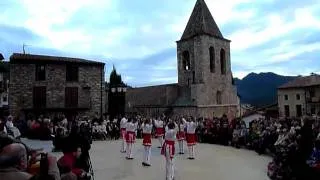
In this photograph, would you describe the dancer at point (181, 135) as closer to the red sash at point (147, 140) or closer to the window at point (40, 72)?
the red sash at point (147, 140)

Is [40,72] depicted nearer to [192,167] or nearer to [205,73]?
[205,73]

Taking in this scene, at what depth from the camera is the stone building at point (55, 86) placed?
32406mm

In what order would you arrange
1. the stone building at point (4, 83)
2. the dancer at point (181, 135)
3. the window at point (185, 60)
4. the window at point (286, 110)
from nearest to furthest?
the dancer at point (181, 135)
the stone building at point (4, 83)
the window at point (185, 60)
the window at point (286, 110)

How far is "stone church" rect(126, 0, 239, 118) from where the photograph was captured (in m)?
45.6

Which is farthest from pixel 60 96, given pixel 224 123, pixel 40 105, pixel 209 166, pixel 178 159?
pixel 209 166

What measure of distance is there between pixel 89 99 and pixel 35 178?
31355mm

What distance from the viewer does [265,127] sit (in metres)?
19.7

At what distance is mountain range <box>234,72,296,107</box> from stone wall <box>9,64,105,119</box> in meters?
45.6

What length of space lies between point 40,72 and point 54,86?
1670mm

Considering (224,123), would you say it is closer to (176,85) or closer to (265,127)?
(265,127)

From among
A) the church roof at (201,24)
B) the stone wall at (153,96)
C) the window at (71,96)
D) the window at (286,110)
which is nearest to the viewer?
the window at (71,96)

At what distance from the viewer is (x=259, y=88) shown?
85500 millimetres

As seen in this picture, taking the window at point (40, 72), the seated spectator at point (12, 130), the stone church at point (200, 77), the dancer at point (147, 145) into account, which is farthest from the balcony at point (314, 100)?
the seated spectator at point (12, 130)

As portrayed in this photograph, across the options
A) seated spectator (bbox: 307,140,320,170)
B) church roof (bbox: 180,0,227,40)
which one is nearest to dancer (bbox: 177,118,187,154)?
seated spectator (bbox: 307,140,320,170)
